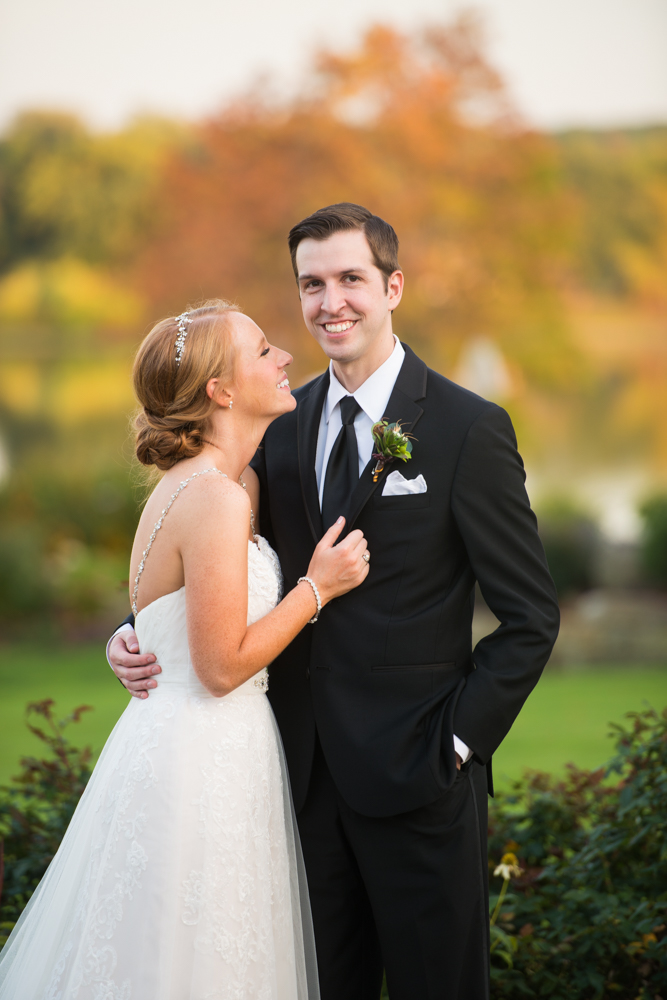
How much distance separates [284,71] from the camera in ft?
34.4

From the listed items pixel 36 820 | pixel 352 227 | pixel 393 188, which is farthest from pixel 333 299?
pixel 393 188

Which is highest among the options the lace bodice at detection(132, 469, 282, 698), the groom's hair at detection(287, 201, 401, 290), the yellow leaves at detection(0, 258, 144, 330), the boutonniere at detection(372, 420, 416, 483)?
the yellow leaves at detection(0, 258, 144, 330)

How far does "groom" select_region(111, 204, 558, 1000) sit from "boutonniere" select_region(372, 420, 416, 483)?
3cm

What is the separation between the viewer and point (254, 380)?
2.50m

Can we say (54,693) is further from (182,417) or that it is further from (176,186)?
(176,186)

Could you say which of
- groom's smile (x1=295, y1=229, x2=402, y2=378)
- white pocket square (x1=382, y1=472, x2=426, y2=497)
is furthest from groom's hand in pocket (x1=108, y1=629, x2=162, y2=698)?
groom's smile (x1=295, y1=229, x2=402, y2=378)

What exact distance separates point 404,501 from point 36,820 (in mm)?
2169

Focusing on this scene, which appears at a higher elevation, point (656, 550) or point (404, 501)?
point (656, 550)

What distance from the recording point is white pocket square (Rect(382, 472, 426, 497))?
241 cm

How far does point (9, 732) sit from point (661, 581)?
6555mm

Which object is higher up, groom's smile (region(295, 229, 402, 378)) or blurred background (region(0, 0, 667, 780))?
blurred background (region(0, 0, 667, 780))

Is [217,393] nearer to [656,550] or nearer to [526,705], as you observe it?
[526,705]

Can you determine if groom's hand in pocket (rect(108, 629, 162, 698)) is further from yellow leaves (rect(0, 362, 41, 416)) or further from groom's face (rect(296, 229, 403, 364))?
yellow leaves (rect(0, 362, 41, 416))

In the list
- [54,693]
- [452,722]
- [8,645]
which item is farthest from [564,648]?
[452,722]
